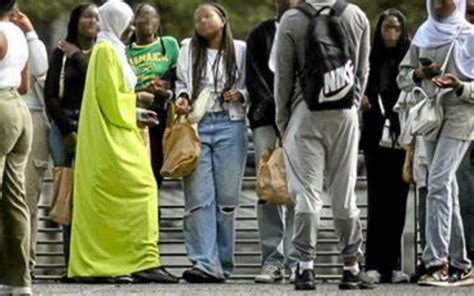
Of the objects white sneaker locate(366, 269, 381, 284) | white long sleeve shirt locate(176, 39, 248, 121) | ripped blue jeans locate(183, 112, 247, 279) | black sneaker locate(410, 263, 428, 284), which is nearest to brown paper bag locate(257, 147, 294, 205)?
ripped blue jeans locate(183, 112, 247, 279)

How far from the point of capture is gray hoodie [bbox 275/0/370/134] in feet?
48.6

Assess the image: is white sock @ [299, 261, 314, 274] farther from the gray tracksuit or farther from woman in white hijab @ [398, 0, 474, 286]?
woman in white hijab @ [398, 0, 474, 286]

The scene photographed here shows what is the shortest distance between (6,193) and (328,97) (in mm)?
2237

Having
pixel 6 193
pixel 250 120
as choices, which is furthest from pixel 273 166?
pixel 6 193

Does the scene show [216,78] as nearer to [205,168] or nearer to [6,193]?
[205,168]

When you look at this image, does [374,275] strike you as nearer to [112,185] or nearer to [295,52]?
[112,185]

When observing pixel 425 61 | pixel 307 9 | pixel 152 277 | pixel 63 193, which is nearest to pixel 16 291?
pixel 152 277

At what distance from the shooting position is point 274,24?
16594 millimetres

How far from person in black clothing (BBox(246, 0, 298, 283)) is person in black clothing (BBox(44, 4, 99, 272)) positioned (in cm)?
125

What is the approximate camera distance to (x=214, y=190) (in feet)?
54.8

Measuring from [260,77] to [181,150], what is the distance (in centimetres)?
80

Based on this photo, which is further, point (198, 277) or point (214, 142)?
point (214, 142)

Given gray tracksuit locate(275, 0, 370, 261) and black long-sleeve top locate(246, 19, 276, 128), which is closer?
gray tracksuit locate(275, 0, 370, 261)

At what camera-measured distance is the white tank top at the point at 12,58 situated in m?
14.1
